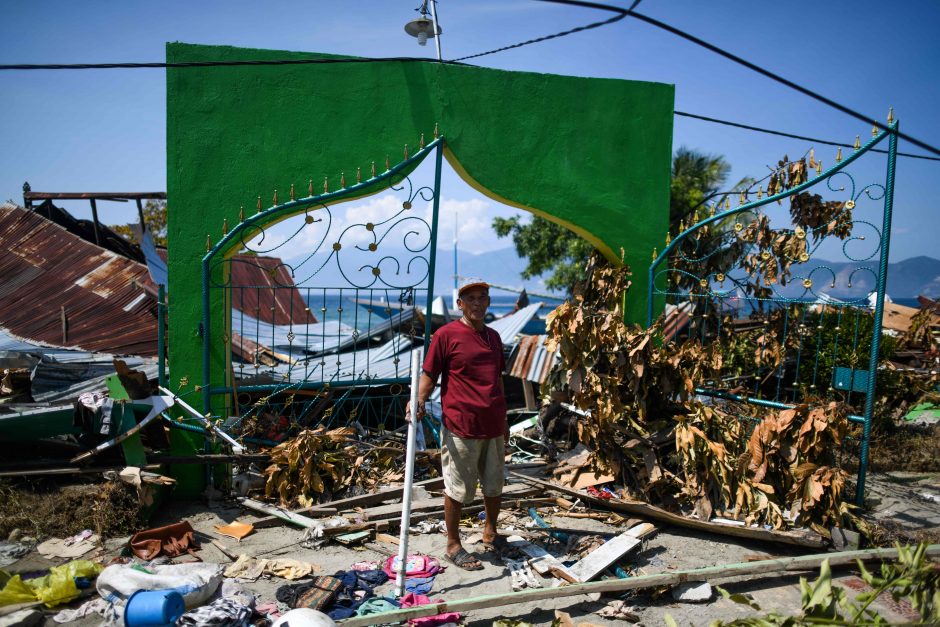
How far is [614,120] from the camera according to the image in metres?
→ 6.13

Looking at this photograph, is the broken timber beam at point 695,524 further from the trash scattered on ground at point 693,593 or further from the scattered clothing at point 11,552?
the scattered clothing at point 11,552

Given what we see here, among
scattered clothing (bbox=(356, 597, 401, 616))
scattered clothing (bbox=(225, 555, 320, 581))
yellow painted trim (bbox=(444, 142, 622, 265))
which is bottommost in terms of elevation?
scattered clothing (bbox=(225, 555, 320, 581))

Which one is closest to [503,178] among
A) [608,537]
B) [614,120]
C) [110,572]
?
[614,120]

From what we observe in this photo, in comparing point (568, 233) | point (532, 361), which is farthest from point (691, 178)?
point (532, 361)

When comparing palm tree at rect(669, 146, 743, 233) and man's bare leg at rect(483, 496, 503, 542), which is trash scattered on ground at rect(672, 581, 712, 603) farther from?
palm tree at rect(669, 146, 743, 233)

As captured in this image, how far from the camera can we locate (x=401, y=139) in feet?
18.4

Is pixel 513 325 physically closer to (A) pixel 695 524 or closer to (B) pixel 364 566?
(A) pixel 695 524

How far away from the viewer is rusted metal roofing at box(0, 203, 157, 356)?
8.46 metres

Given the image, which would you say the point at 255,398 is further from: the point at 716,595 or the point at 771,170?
the point at 771,170

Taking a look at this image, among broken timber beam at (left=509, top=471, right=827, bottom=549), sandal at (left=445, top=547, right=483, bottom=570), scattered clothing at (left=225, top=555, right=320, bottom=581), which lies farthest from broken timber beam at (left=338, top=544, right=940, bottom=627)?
scattered clothing at (left=225, top=555, right=320, bottom=581)

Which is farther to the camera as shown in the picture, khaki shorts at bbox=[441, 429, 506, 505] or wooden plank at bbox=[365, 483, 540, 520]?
wooden plank at bbox=[365, 483, 540, 520]

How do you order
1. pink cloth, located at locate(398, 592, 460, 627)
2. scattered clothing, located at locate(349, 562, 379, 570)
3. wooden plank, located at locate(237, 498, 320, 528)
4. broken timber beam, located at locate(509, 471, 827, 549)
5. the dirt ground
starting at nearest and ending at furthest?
pink cloth, located at locate(398, 592, 460, 627) → the dirt ground → scattered clothing, located at locate(349, 562, 379, 570) → broken timber beam, located at locate(509, 471, 827, 549) → wooden plank, located at locate(237, 498, 320, 528)

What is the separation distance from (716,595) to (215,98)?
540 cm

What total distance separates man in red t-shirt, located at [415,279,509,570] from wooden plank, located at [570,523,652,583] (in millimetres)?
696
